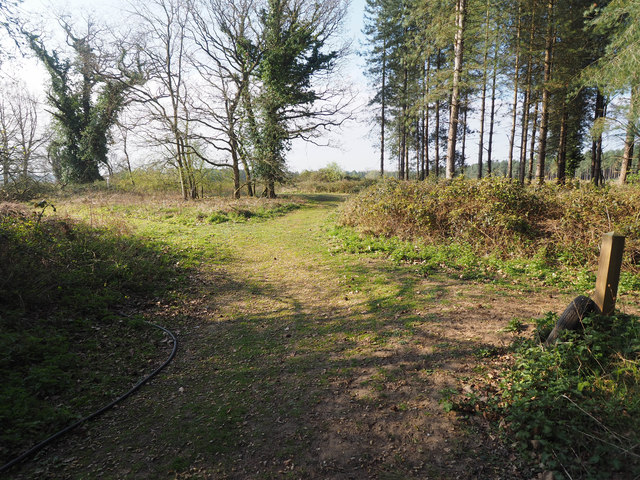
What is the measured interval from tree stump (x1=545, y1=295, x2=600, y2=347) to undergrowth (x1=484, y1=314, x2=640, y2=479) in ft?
0.23

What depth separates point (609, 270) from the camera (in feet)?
9.77

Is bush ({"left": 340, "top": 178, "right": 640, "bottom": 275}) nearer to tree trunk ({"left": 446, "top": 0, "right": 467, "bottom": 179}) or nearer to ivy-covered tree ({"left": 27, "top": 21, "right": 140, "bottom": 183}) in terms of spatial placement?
tree trunk ({"left": 446, "top": 0, "right": 467, "bottom": 179})

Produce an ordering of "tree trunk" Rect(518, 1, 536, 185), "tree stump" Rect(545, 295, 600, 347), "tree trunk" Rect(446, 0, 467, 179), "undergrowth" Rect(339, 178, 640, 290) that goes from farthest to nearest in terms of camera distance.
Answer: "tree trunk" Rect(518, 1, 536, 185), "tree trunk" Rect(446, 0, 467, 179), "undergrowth" Rect(339, 178, 640, 290), "tree stump" Rect(545, 295, 600, 347)

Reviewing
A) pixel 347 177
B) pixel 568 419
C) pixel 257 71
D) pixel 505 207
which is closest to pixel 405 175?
pixel 347 177

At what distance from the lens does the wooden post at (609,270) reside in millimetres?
2936

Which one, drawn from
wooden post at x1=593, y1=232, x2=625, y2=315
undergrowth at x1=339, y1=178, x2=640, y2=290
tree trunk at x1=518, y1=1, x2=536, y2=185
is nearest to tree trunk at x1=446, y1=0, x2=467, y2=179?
undergrowth at x1=339, y1=178, x2=640, y2=290

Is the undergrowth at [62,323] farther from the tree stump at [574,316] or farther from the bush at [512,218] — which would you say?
the bush at [512,218]

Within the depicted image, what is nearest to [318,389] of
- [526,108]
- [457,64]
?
[457,64]

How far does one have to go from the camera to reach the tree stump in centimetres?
304

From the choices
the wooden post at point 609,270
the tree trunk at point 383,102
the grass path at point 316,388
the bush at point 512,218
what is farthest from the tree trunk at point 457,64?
the tree trunk at point 383,102

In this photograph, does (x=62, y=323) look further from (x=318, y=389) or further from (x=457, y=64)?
(x=457, y=64)

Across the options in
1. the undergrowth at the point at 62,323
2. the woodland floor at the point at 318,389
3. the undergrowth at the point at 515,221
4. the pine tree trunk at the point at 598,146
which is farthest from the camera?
the pine tree trunk at the point at 598,146

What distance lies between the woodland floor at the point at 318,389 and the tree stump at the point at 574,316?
1.91ft

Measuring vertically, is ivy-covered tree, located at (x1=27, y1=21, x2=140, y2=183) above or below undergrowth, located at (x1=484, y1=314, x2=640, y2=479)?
above
